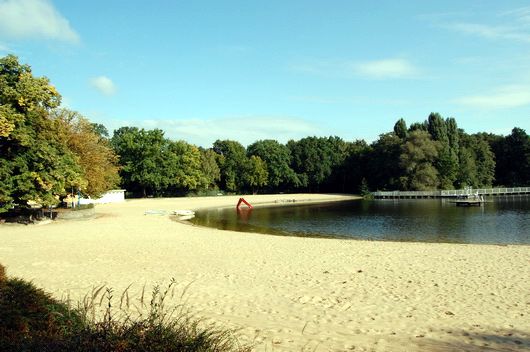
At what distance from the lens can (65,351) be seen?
3.94 m

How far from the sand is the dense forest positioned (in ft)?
49.5

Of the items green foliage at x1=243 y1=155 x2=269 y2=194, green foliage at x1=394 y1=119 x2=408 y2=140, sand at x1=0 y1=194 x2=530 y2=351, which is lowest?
sand at x1=0 y1=194 x2=530 y2=351

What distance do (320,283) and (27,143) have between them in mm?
22022

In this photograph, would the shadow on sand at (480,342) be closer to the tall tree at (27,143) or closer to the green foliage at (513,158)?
the tall tree at (27,143)

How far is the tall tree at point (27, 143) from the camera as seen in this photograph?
25.0 m

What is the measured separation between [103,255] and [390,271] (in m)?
10.4

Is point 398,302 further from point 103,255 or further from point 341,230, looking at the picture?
point 341,230

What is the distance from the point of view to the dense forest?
37312 mm

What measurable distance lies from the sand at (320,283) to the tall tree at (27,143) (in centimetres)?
558

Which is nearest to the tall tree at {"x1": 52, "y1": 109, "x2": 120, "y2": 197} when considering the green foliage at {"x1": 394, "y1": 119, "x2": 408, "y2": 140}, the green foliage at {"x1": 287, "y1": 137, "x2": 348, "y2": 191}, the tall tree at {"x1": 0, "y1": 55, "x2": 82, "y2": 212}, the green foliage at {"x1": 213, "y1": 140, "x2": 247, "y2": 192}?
the tall tree at {"x1": 0, "y1": 55, "x2": 82, "y2": 212}

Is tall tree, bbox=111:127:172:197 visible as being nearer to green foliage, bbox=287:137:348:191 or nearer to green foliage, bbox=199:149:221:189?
green foliage, bbox=199:149:221:189

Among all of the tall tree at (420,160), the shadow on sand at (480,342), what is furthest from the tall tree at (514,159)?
the shadow on sand at (480,342)

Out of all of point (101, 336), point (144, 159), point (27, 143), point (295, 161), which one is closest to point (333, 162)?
point (295, 161)

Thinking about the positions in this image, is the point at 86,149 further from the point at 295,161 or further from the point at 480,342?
the point at 295,161
